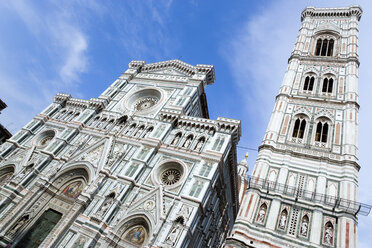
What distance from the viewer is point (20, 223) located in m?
19.1

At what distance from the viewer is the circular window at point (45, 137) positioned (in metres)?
26.7

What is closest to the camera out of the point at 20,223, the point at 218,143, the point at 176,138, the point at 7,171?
the point at 20,223

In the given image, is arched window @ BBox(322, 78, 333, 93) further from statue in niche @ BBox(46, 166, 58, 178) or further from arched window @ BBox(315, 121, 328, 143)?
statue in niche @ BBox(46, 166, 58, 178)

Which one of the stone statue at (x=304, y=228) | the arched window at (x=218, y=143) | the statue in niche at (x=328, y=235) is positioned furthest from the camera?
the arched window at (x=218, y=143)

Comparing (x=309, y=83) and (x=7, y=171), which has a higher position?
(x=309, y=83)

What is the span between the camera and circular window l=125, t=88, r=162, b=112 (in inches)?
Answer: 1108

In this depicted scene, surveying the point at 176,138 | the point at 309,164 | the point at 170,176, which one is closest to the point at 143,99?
the point at 176,138

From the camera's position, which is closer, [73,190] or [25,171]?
[73,190]

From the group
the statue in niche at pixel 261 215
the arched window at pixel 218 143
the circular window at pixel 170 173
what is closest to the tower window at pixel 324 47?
the arched window at pixel 218 143

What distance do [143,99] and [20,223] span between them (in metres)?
16.8

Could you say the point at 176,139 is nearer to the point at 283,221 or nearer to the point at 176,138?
the point at 176,138

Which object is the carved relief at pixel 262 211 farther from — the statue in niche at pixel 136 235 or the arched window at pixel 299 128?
the statue in niche at pixel 136 235

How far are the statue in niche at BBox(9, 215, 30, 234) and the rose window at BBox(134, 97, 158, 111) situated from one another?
14622 millimetres

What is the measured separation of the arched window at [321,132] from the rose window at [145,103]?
666 inches
